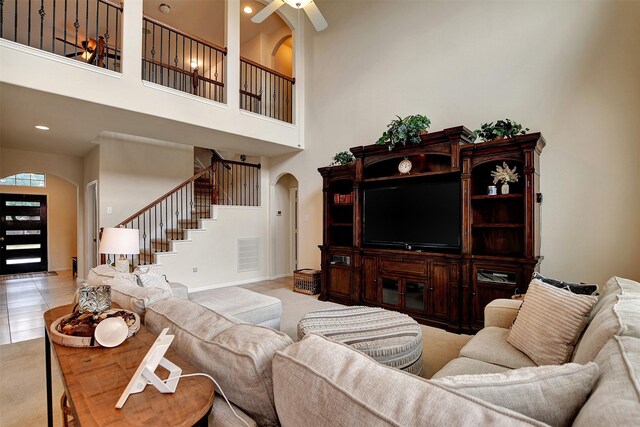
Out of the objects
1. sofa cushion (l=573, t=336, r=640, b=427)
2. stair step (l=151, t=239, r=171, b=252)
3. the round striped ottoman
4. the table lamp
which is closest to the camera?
sofa cushion (l=573, t=336, r=640, b=427)

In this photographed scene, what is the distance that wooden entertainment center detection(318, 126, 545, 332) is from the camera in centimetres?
334

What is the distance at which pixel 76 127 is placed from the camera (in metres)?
4.78

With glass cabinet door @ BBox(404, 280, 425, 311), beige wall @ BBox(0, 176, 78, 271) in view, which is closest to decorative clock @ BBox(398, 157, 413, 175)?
glass cabinet door @ BBox(404, 280, 425, 311)

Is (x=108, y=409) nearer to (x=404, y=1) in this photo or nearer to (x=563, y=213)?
(x=563, y=213)

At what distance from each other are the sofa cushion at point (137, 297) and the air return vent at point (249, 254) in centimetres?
453

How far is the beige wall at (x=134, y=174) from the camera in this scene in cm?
577

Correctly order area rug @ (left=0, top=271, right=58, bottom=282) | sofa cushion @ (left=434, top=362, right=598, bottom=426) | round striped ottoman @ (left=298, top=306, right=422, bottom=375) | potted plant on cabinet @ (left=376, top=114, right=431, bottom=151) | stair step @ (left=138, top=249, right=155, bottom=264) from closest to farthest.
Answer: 1. sofa cushion @ (left=434, top=362, right=598, bottom=426)
2. round striped ottoman @ (left=298, top=306, right=422, bottom=375)
3. potted plant on cabinet @ (left=376, top=114, right=431, bottom=151)
4. stair step @ (left=138, top=249, right=155, bottom=264)
5. area rug @ (left=0, top=271, right=58, bottom=282)

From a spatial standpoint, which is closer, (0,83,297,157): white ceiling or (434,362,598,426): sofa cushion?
(434,362,598,426): sofa cushion

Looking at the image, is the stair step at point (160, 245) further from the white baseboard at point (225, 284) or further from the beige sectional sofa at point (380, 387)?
the beige sectional sofa at point (380, 387)

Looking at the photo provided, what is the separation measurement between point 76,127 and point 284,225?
4.14 m

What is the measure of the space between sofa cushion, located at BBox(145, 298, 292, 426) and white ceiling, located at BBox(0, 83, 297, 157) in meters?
3.95

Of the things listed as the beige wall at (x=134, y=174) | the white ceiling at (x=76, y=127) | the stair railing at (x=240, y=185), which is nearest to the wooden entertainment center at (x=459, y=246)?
the white ceiling at (x=76, y=127)

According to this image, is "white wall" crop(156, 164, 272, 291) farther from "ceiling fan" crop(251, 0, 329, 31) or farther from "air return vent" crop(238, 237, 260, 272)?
"ceiling fan" crop(251, 0, 329, 31)

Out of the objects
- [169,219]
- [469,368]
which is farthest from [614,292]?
[169,219]
